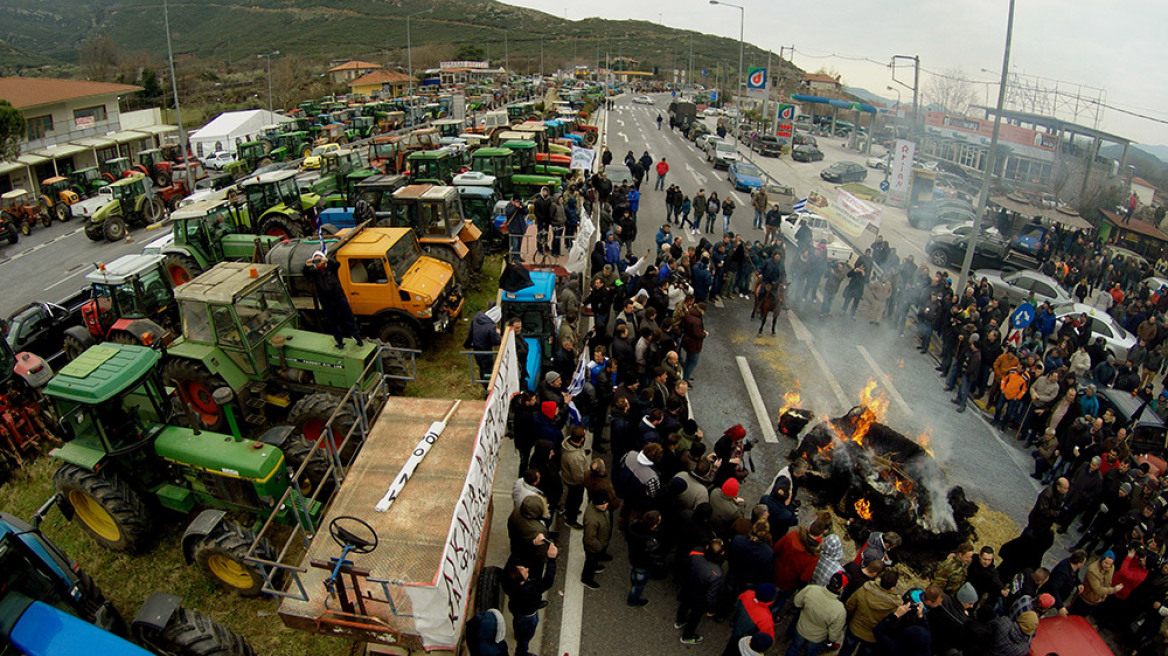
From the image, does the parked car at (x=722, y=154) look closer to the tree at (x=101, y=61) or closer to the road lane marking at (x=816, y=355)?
the road lane marking at (x=816, y=355)

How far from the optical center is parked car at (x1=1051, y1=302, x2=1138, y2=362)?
44.9ft

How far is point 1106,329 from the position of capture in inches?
552

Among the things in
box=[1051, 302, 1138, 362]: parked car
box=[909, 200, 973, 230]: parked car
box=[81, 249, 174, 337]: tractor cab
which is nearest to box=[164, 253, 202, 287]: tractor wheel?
box=[81, 249, 174, 337]: tractor cab

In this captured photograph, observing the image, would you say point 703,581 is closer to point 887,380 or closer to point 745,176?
point 887,380

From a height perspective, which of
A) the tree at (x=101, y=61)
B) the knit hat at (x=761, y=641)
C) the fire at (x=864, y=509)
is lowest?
the fire at (x=864, y=509)

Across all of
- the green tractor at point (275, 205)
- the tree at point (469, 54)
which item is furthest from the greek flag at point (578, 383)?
the tree at point (469, 54)

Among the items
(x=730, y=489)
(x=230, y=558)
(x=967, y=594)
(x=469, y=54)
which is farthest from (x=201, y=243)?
(x=469, y=54)

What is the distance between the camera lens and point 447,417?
7059mm

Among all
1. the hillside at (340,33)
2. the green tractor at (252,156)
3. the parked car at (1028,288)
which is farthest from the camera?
the hillside at (340,33)

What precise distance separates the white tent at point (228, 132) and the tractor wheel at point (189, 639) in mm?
40434

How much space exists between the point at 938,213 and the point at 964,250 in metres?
6.76

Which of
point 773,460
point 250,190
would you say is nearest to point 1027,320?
point 773,460

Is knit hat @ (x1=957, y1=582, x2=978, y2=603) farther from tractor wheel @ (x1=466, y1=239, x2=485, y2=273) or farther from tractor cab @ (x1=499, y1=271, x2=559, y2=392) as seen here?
tractor wheel @ (x1=466, y1=239, x2=485, y2=273)

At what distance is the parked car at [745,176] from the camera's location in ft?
94.8
